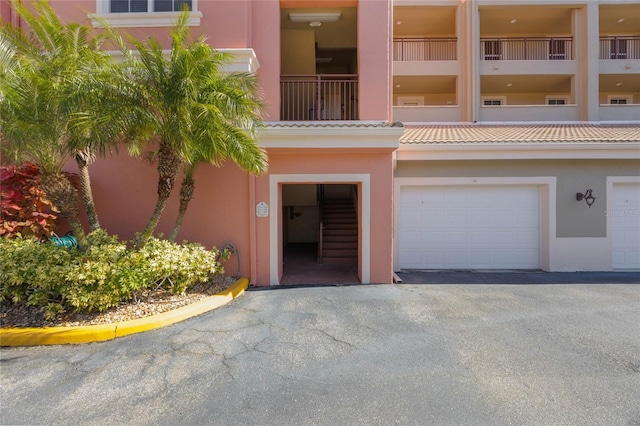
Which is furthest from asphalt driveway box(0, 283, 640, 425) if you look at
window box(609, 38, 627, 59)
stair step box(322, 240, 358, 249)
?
window box(609, 38, 627, 59)

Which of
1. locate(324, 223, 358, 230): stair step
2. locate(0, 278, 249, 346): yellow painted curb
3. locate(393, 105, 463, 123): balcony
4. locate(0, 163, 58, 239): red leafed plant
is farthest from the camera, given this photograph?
locate(393, 105, 463, 123): balcony

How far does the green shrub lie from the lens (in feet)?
14.8

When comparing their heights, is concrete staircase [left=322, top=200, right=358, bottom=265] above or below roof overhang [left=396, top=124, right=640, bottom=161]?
below

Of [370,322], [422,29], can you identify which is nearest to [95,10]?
[370,322]

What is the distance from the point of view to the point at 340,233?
406 inches

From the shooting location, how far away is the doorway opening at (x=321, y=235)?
26.0 feet

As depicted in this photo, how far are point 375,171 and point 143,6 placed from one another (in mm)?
6577

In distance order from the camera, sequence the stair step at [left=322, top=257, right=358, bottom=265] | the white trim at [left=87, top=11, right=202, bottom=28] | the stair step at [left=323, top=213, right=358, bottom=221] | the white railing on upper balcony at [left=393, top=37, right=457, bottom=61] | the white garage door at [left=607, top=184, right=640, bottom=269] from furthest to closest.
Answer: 1. the white railing on upper balcony at [left=393, top=37, right=457, bottom=61]
2. the stair step at [left=323, top=213, right=358, bottom=221]
3. the stair step at [left=322, top=257, right=358, bottom=265]
4. the white garage door at [left=607, top=184, right=640, bottom=269]
5. the white trim at [left=87, top=11, right=202, bottom=28]

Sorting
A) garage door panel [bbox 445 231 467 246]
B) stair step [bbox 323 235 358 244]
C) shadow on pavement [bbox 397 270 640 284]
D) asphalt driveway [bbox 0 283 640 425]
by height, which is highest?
garage door panel [bbox 445 231 467 246]

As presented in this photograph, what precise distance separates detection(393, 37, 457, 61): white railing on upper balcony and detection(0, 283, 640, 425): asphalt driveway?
40.7ft

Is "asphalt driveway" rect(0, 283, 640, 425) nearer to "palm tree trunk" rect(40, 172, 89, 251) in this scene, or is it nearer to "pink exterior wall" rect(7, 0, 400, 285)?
"pink exterior wall" rect(7, 0, 400, 285)

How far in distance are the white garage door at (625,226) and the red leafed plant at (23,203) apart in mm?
13451

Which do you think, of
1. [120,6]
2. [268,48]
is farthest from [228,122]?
[120,6]

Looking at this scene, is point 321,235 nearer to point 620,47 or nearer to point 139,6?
point 139,6
